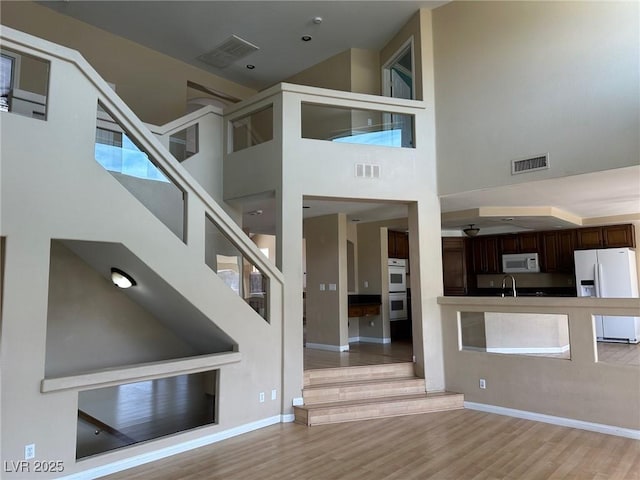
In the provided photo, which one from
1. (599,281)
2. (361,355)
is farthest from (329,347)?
(599,281)

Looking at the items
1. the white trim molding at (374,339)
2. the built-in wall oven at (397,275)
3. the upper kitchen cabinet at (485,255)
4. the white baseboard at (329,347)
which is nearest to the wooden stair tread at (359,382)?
the white baseboard at (329,347)

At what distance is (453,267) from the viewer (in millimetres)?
10250

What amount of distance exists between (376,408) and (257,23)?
6.09 metres

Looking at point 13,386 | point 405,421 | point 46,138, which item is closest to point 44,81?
point 46,138

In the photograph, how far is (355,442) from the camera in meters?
4.49

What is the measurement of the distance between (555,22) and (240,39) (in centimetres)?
483

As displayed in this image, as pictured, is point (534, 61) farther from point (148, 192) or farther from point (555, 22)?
point (148, 192)

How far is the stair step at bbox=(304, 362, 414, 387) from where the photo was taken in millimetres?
5824

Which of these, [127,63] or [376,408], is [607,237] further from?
[127,63]

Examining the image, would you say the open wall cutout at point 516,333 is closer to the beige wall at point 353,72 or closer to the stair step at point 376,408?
the stair step at point 376,408

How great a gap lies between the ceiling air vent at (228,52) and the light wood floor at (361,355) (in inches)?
217

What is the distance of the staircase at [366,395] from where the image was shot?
521cm

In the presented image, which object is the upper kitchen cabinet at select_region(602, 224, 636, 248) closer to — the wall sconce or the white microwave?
the white microwave

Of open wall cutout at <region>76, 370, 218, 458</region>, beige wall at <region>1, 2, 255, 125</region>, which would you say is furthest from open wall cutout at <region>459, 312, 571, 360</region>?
beige wall at <region>1, 2, 255, 125</region>
